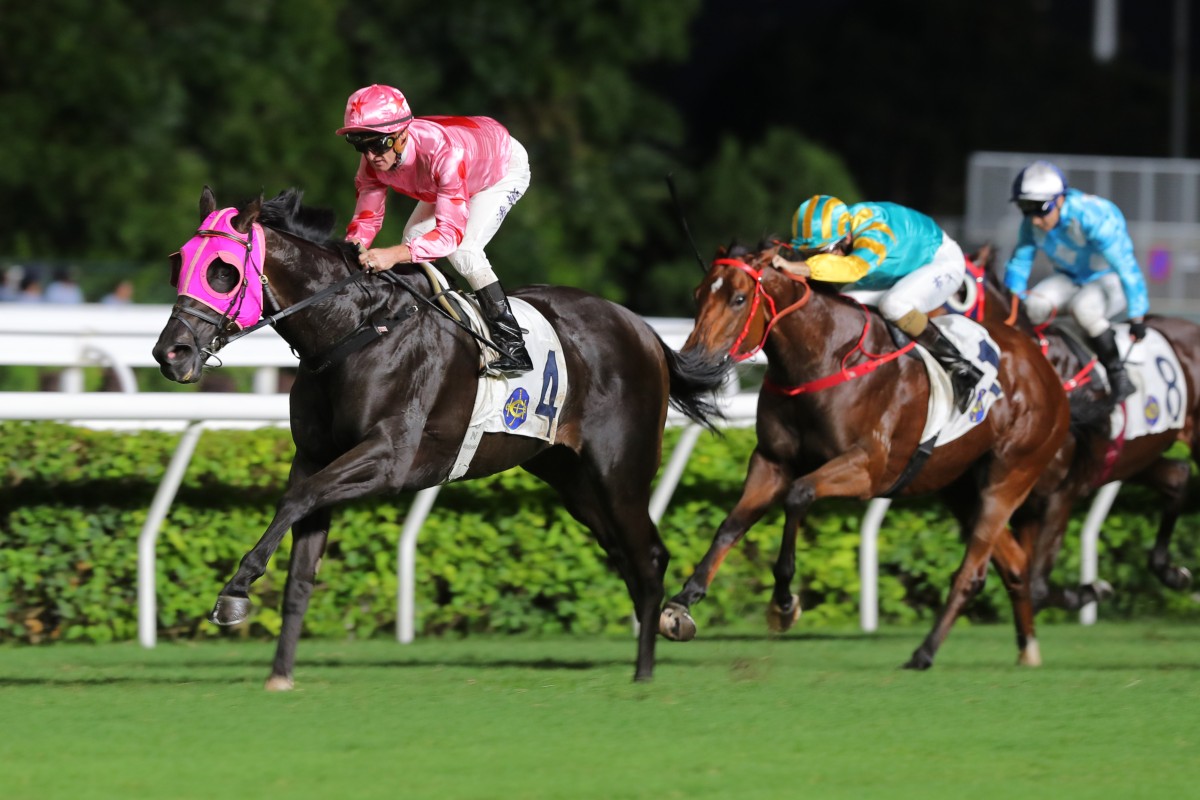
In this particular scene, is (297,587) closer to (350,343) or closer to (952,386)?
(350,343)

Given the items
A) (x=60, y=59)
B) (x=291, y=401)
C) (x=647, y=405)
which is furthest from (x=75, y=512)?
(x=60, y=59)

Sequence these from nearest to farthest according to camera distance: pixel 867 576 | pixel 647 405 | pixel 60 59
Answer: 1. pixel 647 405
2. pixel 867 576
3. pixel 60 59

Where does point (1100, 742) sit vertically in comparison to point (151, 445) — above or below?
below

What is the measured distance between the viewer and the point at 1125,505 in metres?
9.05

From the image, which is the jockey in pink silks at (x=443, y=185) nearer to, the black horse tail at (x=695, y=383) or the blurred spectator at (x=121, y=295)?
the black horse tail at (x=695, y=383)

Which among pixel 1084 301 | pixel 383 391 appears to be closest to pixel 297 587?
pixel 383 391

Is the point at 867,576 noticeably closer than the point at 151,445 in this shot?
No

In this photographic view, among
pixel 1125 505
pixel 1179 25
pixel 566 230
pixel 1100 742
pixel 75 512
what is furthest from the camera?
pixel 1179 25

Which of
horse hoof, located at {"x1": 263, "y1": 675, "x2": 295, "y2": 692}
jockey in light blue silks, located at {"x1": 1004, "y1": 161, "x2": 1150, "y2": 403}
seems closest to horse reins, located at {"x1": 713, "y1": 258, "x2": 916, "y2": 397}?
jockey in light blue silks, located at {"x1": 1004, "y1": 161, "x2": 1150, "y2": 403}

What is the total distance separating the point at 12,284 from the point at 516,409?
8.75 metres

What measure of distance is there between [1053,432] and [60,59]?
45.8ft

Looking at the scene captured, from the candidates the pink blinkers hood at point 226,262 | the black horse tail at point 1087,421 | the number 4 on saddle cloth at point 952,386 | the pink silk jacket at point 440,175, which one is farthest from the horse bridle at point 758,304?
the black horse tail at point 1087,421

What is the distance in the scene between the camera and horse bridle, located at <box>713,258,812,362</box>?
6.50 meters

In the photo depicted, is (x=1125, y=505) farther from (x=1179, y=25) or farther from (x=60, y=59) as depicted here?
(x=1179, y=25)
